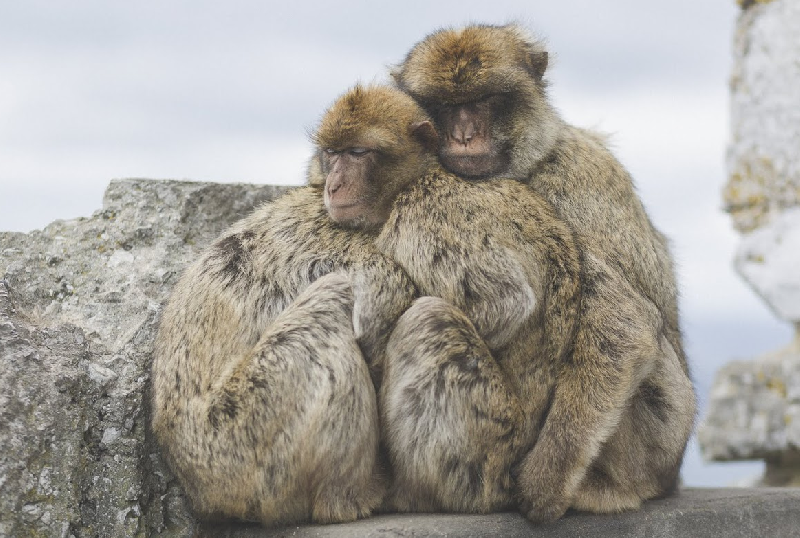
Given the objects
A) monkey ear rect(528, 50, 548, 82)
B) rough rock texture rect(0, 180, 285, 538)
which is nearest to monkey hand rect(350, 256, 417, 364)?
rough rock texture rect(0, 180, 285, 538)

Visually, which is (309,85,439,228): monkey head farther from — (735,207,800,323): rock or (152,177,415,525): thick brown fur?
(735,207,800,323): rock

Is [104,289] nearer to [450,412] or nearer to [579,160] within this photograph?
[450,412]

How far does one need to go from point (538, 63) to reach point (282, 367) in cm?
224

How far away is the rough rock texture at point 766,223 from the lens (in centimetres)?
675

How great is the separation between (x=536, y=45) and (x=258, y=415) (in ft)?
8.36

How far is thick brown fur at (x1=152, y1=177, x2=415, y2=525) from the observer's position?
4.04 metres

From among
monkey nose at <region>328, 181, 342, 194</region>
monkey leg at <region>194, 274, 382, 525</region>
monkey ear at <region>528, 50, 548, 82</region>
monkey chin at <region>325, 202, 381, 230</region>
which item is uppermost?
monkey ear at <region>528, 50, 548, 82</region>

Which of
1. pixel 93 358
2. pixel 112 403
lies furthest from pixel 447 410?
pixel 93 358

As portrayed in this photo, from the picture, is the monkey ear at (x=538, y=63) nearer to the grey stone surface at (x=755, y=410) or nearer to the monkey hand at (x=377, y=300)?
the monkey hand at (x=377, y=300)

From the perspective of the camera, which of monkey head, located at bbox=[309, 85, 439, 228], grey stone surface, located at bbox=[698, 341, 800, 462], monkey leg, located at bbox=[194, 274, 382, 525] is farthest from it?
grey stone surface, located at bbox=[698, 341, 800, 462]

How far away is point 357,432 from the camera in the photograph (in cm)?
407

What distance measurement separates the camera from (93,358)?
14.7 feet

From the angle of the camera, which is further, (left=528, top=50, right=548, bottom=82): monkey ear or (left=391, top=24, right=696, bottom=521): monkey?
(left=528, top=50, right=548, bottom=82): monkey ear

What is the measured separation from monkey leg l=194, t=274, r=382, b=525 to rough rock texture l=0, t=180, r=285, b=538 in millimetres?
429
